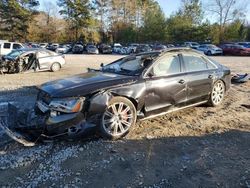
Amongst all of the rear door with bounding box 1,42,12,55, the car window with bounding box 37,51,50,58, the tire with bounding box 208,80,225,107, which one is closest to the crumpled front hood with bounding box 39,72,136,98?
the tire with bounding box 208,80,225,107

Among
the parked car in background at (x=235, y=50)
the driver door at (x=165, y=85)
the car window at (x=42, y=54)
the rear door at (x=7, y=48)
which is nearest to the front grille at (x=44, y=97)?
the driver door at (x=165, y=85)

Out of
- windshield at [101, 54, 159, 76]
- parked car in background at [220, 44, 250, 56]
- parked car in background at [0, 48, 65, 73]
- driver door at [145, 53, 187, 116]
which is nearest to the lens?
driver door at [145, 53, 187, 116]

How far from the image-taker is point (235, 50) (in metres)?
34.4

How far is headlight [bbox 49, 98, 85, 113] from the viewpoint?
14.8ft

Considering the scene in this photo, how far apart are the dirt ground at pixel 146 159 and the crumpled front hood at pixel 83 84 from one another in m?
0.79

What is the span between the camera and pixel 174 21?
58188 mm

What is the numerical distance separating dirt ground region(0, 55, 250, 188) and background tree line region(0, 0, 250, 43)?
51220 millimetres

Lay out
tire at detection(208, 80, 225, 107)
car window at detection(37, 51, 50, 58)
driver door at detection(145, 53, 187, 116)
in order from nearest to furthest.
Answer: driver door at detection(145, 53, 187, 116) < tire at detection(208, 80, 225, 107) < car window at detection(37, 51, 50, 58)

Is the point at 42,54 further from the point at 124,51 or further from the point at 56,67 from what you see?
the point at 124,51

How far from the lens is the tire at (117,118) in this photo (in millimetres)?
4770

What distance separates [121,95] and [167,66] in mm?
1330

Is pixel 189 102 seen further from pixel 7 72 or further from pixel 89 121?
pixel 7 72

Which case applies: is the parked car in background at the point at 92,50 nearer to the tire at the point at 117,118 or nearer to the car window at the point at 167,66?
the car window at the point at 167,66

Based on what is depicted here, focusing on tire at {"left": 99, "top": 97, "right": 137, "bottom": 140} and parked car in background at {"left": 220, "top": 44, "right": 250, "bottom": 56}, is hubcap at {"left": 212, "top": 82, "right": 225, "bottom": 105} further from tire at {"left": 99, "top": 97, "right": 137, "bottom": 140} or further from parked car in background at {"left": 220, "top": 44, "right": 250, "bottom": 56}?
parked car in background at {"left": 220, "top": 44, "right": 250, "bottom": 56}
